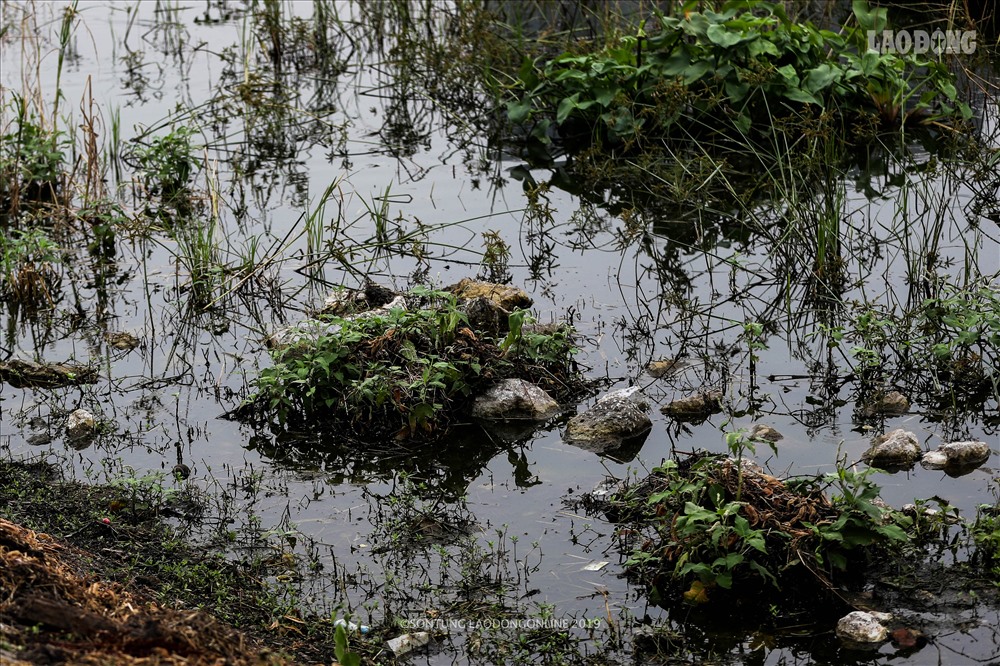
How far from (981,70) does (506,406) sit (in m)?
5.69

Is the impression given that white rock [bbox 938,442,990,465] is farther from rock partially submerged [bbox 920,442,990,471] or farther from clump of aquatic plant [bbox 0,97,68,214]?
clump of aquatic plant [bbox 0,97,68,214]

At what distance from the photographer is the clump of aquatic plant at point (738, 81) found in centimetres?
757

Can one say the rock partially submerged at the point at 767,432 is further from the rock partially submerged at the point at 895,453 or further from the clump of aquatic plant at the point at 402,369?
the clump of aquatic plant at the point at 402,369

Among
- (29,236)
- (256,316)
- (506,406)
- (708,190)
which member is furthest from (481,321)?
(29,236)

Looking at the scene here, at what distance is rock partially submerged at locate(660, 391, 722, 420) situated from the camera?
5.05 m

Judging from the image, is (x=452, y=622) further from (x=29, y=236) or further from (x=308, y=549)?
(x=29, y=236)

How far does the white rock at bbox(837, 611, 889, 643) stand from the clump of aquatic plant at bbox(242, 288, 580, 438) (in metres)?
1.98

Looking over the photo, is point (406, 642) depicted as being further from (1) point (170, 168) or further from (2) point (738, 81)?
(2) point (738, 81)

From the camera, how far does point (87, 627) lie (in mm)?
2828

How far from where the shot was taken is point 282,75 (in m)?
10.0

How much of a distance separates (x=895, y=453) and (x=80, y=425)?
354cm

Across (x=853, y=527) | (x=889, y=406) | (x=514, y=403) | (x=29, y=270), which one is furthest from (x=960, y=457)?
(x=29, y=270)

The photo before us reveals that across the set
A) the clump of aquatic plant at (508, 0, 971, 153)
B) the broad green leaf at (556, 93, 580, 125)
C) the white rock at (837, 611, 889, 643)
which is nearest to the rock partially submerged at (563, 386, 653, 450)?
the white rock at (837, 611, 889, 643)

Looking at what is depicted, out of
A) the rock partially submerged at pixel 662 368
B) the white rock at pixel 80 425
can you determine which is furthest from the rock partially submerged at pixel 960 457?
the white rock at pixel 80 425
